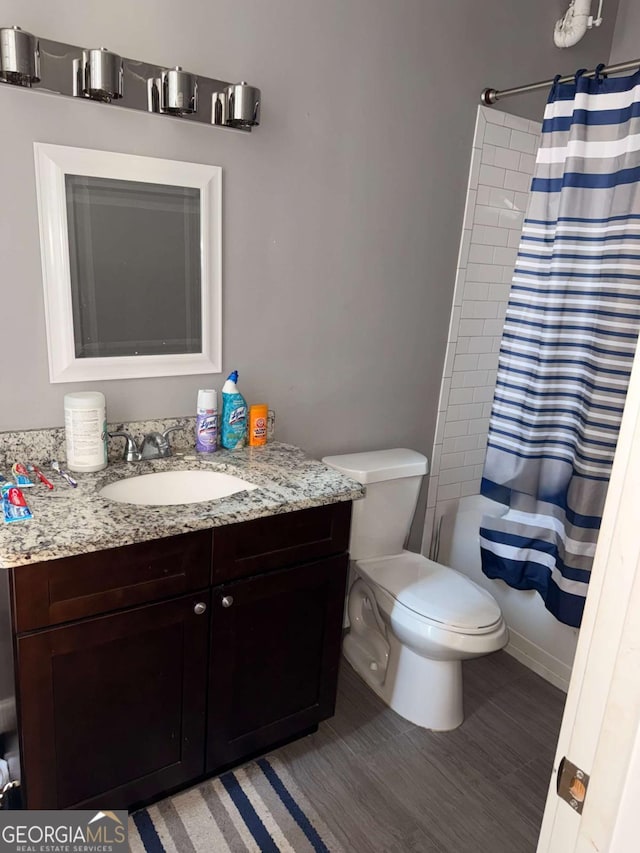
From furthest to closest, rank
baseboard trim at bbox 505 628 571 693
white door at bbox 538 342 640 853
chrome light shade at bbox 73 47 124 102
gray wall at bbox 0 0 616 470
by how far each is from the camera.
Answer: baseboard trim at bbox 505 628 571 693, gray wall at bbox 0 0 616 470, chrome light shade at bbox 73 47 124 102, white door at bbox 538 342 640 853

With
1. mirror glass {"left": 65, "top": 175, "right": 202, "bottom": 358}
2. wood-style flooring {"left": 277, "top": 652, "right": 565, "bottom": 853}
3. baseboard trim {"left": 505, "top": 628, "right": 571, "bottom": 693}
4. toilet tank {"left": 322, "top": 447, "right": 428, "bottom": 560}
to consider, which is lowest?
wood-style flooring {"left": 277, "top": 652, "right": 565, "bottom": 853}

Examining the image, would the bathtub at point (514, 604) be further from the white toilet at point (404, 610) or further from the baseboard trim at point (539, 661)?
the white toilet at point (404, 610)

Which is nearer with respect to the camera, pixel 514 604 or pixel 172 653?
pixel 172 653

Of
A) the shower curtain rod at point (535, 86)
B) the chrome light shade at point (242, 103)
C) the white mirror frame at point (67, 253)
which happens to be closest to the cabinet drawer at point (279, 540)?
the white mirror frame at point (67, 253)

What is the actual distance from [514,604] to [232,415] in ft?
4.70

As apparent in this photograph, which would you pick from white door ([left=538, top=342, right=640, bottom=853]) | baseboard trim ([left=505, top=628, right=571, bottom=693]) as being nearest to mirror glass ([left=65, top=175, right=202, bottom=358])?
white door ([left=538, top=342, right=640, bottom=853])

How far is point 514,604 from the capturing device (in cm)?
253

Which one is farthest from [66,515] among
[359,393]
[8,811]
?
[359,393]

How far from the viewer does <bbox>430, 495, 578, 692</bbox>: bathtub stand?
2.37 m

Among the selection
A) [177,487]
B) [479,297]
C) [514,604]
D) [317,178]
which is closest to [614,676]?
[177,487]

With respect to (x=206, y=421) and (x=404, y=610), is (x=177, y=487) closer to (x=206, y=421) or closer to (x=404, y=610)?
(x=206, y=421)

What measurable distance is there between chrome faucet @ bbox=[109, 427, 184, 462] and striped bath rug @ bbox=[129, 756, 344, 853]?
98 cm

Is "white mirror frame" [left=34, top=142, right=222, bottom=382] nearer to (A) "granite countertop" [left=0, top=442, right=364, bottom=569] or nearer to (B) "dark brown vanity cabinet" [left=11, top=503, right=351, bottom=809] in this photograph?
(A) "granite countertop" [left=0, top=442, right=364, bottom=569]

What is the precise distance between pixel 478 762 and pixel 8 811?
Answer: 1.36 m
